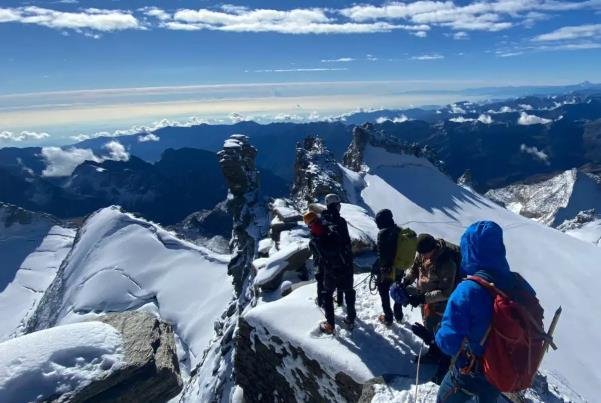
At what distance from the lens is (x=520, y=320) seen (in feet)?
18.4

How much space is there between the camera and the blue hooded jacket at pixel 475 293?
5.68 metres

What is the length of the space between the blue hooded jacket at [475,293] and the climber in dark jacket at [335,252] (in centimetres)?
470

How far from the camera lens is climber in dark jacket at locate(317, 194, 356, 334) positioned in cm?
1072

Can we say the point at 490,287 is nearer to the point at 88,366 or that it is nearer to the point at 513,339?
the point at 513,339

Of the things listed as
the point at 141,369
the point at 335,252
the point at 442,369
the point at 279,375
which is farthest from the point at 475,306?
the point at 141,369

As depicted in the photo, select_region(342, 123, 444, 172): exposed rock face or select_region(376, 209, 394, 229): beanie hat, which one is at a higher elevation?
select_region(376, 209, 394, 229): beanie hat

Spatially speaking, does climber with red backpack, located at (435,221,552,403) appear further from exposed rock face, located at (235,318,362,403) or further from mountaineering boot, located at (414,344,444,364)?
exposed rock face, located at (235,318,362,403)

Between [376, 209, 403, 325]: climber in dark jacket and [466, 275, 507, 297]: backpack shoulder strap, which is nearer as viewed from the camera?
[466, 275, 507, 297]: backpack shoulder strap

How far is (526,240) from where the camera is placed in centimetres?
4159

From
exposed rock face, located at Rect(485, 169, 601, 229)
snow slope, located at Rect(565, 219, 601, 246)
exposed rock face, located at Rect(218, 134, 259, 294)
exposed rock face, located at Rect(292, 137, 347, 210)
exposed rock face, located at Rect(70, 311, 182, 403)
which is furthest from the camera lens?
exposed rock face, located at Rect(485, 169, 601, 229)

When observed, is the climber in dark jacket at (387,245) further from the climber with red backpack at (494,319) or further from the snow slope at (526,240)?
the snow slope at (526,240)

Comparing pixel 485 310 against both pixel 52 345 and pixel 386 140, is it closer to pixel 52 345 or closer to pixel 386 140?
pixel 52 345

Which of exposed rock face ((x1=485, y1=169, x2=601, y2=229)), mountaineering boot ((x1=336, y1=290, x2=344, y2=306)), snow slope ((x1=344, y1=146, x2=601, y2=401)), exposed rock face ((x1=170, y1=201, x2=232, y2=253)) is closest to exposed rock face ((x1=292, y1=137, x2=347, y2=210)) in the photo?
snow slope ((x1=344, y1=146, x2=601, y2=401))

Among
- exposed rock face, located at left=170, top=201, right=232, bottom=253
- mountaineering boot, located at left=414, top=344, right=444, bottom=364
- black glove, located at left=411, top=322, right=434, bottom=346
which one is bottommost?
exposed rock face, located at left=170, top=201, right=232, bottom=253
